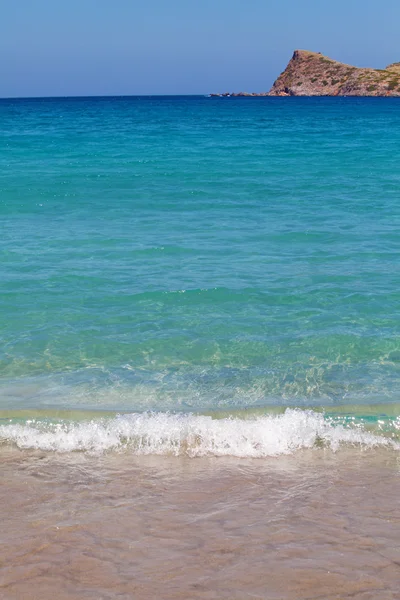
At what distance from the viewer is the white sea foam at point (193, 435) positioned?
6119 millimetres

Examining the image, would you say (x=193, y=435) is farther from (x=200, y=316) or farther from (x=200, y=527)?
(x=200, y=316)

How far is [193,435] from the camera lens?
6.31 meters

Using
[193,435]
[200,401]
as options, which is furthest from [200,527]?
[200,401]

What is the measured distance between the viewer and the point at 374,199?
17766mm

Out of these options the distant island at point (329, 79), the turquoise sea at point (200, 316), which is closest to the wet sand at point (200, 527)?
the turquoise sea at point (200, 316)

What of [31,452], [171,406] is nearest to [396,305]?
[171,406]

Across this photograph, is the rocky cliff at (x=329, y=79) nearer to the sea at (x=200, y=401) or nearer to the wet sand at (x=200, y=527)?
the sea at (x=200, y=401)

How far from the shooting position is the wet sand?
13.5ft

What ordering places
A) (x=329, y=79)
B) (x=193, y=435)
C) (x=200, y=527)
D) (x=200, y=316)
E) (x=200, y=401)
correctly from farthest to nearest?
(x=329, y=79) < (x=200, y=316) < (x=200, y=401) < (x=193, y=435) < (x=200, y=527)

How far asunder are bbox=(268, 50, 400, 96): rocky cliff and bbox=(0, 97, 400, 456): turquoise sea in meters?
114

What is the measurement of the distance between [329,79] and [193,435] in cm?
14298

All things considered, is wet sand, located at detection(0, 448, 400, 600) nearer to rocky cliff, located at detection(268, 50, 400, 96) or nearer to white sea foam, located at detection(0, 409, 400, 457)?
white sea foam, located at detection(0, 409, 400, 457)

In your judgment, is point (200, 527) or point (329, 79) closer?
point (200, 527)

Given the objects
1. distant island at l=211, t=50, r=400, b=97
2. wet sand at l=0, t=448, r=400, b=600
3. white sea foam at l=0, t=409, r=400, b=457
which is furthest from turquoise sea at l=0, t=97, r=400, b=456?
distant island at l=211, t=50, r=400, b=97
